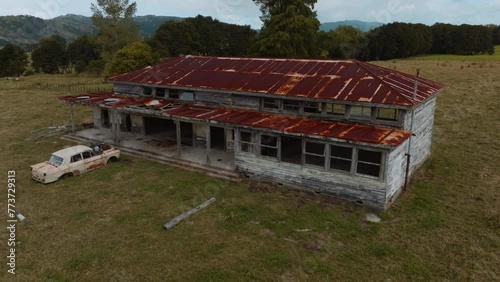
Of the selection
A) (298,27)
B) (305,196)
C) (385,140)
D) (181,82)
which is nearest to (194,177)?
(305,196)

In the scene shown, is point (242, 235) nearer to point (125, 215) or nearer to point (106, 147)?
point (125, 215)

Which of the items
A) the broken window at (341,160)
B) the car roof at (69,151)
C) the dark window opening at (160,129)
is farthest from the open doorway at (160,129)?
the broken window at (341,160)

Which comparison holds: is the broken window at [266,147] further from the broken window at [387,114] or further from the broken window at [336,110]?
the broken window at [387,114]

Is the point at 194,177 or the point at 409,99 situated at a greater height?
the point at 409,99

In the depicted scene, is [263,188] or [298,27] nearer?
[263,188]

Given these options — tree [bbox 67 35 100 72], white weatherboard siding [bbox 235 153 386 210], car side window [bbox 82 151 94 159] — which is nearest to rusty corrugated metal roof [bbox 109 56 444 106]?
white weatherboard siding [bbox 235 153 386 210]

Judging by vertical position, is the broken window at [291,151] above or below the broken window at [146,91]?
below

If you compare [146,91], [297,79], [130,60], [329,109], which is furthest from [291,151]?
[130,60]
